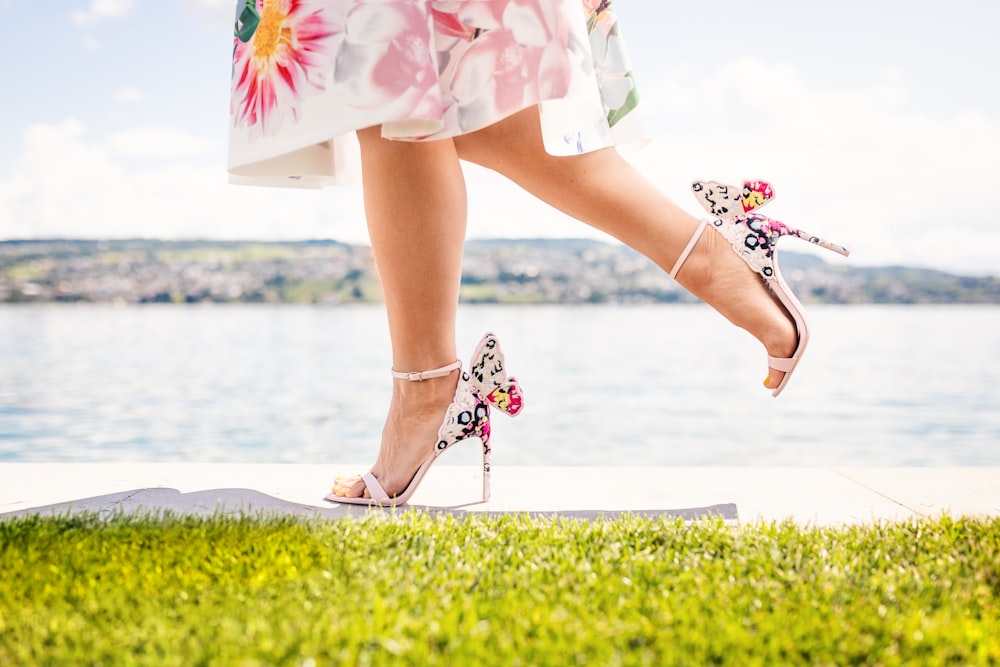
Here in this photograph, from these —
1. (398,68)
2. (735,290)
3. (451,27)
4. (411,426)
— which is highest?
(451,27)

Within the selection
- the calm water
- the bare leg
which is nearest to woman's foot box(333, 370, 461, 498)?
the bare leg

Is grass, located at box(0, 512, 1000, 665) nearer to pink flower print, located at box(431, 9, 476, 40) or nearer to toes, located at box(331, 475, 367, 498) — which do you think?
toes, located at box(331, 475, 367, 498)

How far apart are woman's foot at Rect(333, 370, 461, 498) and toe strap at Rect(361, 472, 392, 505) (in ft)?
0.04

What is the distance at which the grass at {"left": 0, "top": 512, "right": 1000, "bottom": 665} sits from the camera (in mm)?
970

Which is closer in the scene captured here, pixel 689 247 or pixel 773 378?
pixel 689 247

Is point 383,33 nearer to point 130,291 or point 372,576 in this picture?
point 372,576

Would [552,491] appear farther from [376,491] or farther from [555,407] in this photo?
[555,407]

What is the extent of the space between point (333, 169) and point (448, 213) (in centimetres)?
44

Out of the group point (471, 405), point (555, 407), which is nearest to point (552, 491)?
point (471, 405)

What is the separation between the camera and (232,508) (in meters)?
1.78

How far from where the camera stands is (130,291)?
1444 inches

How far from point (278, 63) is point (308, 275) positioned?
37095 mm

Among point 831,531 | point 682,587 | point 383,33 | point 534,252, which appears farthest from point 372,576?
point 534,252

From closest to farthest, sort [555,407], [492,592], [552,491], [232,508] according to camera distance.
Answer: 1. [492,592]
2. [232,508]
3. [552,491]
4. [555,407]
